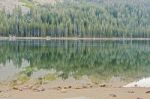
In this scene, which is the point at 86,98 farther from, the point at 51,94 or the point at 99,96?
the point at 51,94

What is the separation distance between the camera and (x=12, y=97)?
19156 mm

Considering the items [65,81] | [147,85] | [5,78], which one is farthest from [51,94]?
[5,78]

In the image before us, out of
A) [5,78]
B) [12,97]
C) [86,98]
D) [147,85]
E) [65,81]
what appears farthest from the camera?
[5,78]

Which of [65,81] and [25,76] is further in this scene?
[25,76]

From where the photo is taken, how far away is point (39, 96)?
1920cm

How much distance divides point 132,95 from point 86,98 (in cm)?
268

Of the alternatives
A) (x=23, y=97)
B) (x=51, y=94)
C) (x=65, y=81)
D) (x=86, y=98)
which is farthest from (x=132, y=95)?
(x=65, y=81)

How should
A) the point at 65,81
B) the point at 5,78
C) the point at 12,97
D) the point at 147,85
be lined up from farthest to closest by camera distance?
the point at 5,78 → the point at 65,81 → the point at 147,85 → the point at 12,97

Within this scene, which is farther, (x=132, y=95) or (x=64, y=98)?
(x=132, y=95)

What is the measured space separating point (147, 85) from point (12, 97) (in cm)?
1009

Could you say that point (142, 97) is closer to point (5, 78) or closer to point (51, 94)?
point (51, 94)

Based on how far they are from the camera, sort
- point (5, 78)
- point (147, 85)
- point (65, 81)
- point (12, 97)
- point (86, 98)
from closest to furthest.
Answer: point (86, 98) < point (12, 97) < point (147, 85) < point (65, 81) < point (5, 78)

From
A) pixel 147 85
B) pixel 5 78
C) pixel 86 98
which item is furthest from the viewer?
pixel 5 78

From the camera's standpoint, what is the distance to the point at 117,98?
18188mm
